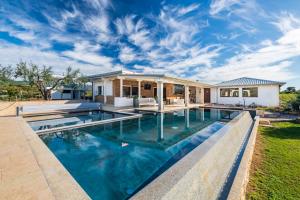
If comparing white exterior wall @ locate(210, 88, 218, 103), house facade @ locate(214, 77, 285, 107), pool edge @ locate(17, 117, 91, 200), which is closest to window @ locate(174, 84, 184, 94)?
white exterior wall @ locate(210, 88, 218, 103)

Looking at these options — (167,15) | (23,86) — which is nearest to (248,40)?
(167,15)

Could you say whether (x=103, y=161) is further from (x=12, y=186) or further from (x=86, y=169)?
(x=12, y=186)

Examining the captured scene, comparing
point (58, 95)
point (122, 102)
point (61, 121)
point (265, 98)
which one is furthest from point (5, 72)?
point (265, 98)

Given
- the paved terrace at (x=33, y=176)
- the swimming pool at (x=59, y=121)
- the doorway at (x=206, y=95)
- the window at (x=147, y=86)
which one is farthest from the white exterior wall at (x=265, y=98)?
the paved terrace at (x=33, y=176)

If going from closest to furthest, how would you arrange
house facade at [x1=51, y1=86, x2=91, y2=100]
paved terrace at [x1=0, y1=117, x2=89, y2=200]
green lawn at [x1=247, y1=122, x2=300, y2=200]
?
paved terrace at [x1=0, y1=117, x2=89, y2=200]
green lawn at [x1=247, y1=122, x2=300, y2=200]
house facade at [x1=51, y1=86, x2=91, y2=100]

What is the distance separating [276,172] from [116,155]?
4325 mm

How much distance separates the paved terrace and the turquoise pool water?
76cm

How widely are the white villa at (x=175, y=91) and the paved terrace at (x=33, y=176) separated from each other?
36.5 ft

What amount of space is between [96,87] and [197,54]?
14.4 metres

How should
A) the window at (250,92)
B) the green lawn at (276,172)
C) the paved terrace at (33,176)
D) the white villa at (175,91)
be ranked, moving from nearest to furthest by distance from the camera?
the paved terrace at (33,176) < the green lawn at (276,172) < the white villa at (175,91) < the window at (250,92)

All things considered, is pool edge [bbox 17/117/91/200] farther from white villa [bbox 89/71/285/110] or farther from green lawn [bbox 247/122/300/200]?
white villa [bbox 89/71/285/110]

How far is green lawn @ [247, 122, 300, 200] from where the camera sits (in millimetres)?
2957

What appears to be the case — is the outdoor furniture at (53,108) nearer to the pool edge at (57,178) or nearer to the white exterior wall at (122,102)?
the white exterior wall at (122,102)

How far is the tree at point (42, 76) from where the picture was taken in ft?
67.7
